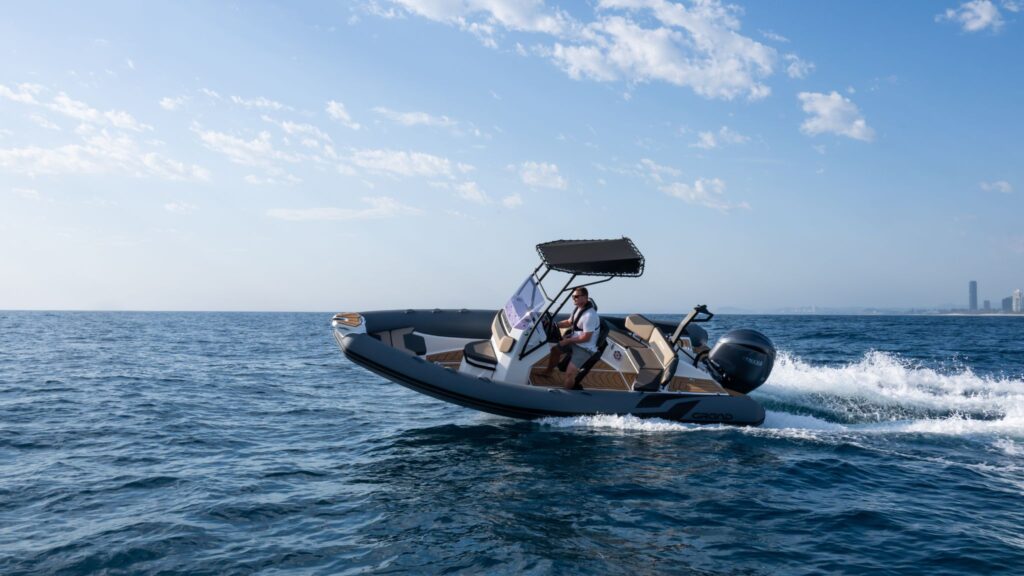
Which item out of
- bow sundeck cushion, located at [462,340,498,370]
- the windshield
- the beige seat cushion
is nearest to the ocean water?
bow sundeck cushion, located at [462,340,498,370]

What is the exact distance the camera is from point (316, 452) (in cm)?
881

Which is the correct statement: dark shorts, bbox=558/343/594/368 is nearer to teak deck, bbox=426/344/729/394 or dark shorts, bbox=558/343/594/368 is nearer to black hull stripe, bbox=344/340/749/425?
teak deck, bbox=426/344/729/394

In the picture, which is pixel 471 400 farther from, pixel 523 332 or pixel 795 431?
pixel 795 431

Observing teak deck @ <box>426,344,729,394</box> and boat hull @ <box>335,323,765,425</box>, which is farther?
teak deck @ <box>426,344,729,394</box>

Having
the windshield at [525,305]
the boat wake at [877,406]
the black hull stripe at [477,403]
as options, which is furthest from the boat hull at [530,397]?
the windshield at [525,305]

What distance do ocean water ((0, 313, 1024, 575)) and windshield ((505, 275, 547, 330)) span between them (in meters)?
1.54

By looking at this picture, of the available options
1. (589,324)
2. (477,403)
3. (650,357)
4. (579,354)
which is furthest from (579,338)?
(477,403)

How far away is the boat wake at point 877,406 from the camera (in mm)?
9719

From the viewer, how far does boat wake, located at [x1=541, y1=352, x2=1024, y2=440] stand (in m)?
9.72

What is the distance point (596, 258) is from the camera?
33.8ft

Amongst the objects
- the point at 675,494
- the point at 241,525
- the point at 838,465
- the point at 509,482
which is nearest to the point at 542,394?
the point at 509,482

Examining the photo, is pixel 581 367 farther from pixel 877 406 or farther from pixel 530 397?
pixel 877 406

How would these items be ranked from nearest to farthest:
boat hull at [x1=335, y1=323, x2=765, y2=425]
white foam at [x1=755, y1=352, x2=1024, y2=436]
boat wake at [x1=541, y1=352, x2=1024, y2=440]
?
boat hull at [x1=335, y1=323, x2=765, y2=425]
boat wake at [x1=541, y1=352, x2=1024, y2=440]
white foam at [x1=755, y1=352, x2=1024, y2=436]

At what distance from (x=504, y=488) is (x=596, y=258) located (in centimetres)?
427
